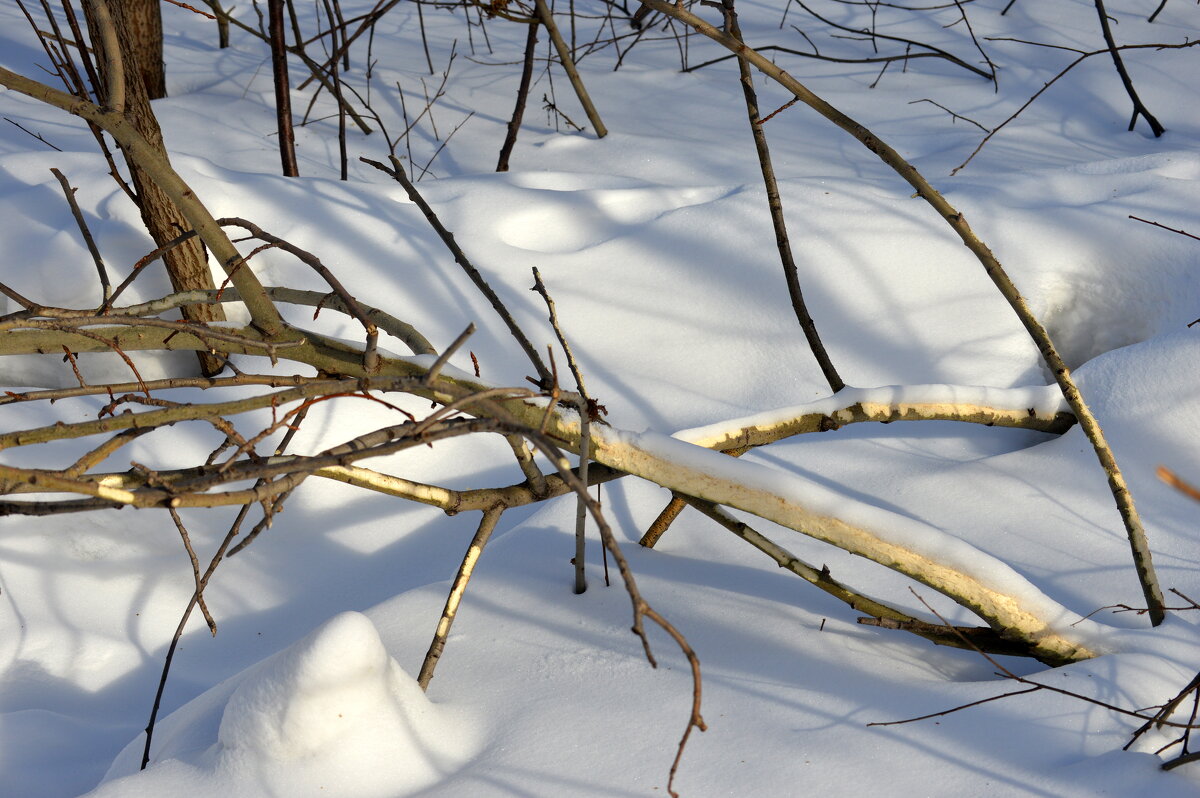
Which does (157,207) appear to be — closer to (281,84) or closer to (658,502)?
(281,84)

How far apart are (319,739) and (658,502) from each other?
34.1 inches

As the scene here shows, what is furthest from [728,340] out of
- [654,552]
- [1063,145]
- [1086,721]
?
[1063,145]

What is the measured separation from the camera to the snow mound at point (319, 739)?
1.14 metres

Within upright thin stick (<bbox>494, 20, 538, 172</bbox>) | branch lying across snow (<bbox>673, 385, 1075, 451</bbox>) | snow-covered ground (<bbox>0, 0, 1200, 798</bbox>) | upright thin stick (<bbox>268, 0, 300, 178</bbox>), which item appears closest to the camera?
snow-covered ground (<bbox>0, 0, 1200, 798</bbox>)

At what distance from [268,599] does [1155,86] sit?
3860 millimetres

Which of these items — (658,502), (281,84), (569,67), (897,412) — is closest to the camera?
(897,412)

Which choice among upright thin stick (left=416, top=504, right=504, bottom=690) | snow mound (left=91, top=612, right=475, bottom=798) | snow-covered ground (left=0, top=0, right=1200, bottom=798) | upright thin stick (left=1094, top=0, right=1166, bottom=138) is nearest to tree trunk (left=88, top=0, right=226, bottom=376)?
snow-covered ground (left=0, top=0, right=1200, bottom=798)

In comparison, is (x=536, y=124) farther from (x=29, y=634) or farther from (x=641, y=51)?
(x=29, y=634)

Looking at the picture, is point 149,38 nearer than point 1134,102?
No

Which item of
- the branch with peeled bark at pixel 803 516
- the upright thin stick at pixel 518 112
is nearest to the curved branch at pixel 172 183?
the branch with peeled bark at pixel 803 516

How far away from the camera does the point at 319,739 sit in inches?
45.6

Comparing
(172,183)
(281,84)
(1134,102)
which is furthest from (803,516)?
(1134,102)

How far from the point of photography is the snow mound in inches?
44.9

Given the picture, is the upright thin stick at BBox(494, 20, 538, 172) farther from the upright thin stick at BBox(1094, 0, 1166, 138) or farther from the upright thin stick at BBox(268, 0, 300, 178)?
the upright thin stick at BBox(1094, 0, 1166, 138)
